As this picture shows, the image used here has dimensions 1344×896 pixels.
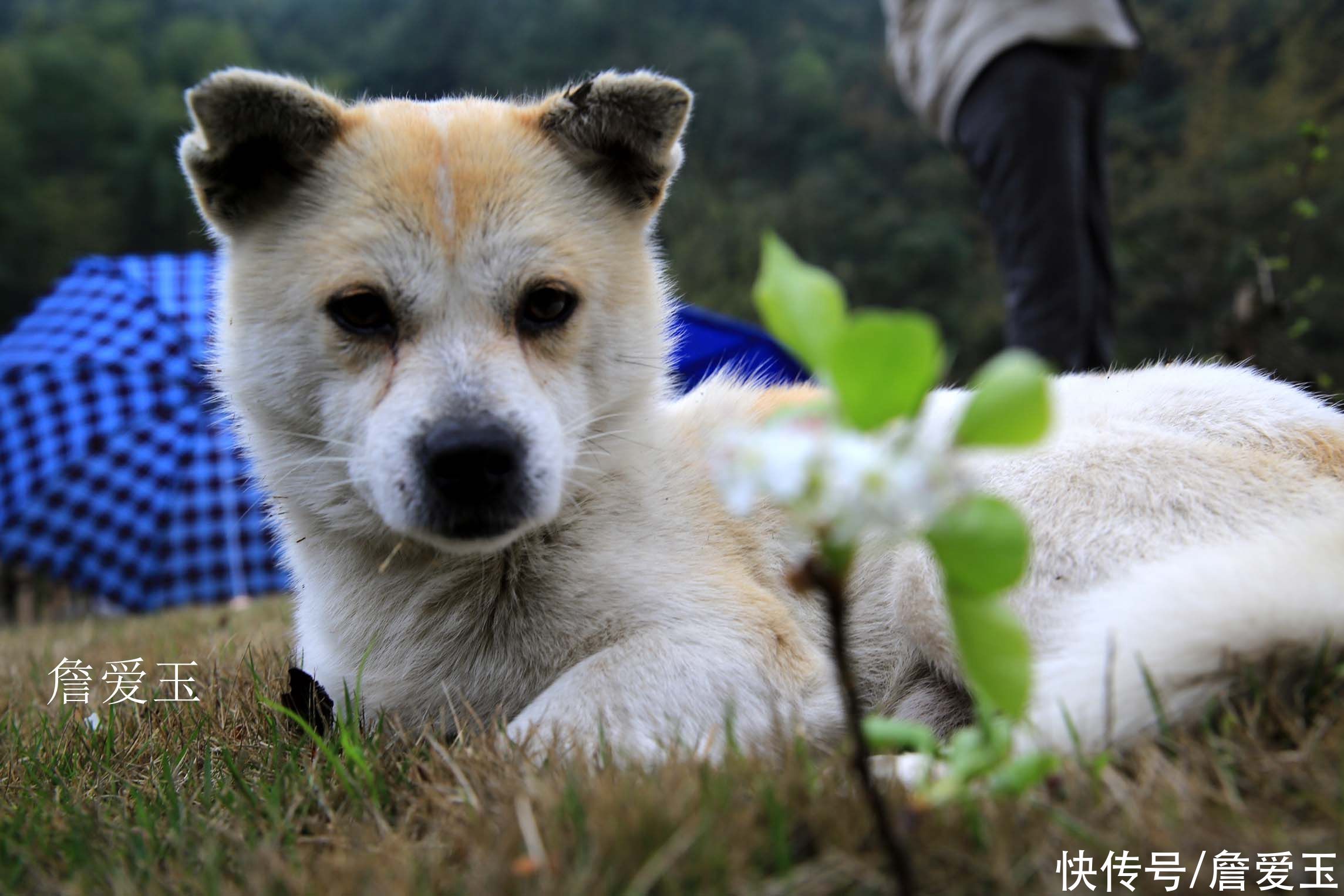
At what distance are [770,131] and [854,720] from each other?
97.5 feet

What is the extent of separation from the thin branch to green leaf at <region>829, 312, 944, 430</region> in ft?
0.47

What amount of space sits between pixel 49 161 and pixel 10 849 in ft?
103

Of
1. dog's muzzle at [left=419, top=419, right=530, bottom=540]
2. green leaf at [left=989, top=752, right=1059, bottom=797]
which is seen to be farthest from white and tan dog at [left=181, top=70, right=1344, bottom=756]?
green leaf at [left=989, top=752, right=1059, bottom=797]

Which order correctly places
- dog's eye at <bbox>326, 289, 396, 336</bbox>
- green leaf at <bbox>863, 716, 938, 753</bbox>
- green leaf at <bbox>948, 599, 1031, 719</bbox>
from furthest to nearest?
dog's eye at <bbox>326, 289, 396, 336</bbox>, green leaf at <bbox>863, 716, 938, 753</bbox>, green leaf at <bbox>948, 599, 1031, 719</bbox>

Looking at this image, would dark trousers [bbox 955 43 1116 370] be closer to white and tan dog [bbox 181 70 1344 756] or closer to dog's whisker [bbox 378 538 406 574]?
white and tan dog [bbox 181 70 1344 756]

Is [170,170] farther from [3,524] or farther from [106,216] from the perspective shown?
[3,524]

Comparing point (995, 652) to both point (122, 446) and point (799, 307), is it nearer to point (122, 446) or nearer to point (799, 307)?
point (799, 307)

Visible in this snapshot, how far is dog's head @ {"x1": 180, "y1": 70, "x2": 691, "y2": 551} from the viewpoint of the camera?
1.86 metres

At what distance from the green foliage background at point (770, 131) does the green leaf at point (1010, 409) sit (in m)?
11.5

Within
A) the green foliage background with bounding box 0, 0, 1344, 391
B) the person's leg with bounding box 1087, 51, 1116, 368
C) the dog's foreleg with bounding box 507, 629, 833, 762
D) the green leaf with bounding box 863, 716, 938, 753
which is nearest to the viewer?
the green leaf with bounding box 863, 716, 938, 753

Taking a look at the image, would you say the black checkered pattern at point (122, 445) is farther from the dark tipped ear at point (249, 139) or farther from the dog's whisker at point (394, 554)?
the dog's whisker at point (394, 554)

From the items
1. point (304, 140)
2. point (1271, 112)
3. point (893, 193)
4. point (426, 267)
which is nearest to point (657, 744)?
point (426, 267)

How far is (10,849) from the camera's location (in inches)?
61.4

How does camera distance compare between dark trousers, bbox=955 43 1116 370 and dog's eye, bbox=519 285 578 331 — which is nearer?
dog's eye, bbox=519 285 578 331
